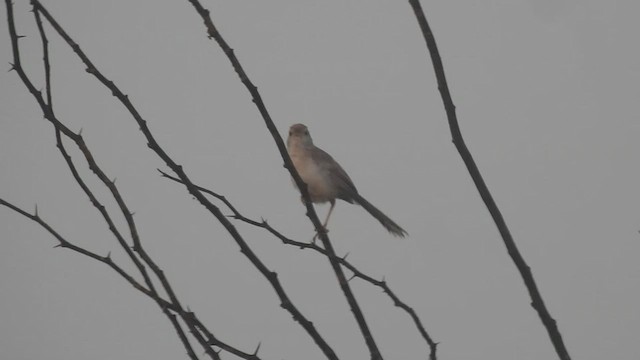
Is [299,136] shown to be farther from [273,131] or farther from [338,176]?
[273,131]

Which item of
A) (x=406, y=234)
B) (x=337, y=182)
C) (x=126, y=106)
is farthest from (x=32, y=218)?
(x=337, y=182)

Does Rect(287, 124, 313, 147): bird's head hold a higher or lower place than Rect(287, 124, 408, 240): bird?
higher

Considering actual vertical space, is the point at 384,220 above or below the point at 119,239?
above

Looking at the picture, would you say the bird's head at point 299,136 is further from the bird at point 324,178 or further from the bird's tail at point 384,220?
the bird's tail at point 384,220

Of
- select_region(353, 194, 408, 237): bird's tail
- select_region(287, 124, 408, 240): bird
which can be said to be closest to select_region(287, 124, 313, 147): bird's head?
select_region(287, 124, 408, 240): bird

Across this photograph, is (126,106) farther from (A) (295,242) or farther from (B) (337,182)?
(B) (337,182)

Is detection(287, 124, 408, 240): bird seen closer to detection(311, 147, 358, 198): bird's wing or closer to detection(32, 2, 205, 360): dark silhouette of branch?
detection(311, 147, 358, 198): bird's wing

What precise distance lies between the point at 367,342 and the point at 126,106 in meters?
0.99

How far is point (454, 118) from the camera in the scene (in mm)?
1574

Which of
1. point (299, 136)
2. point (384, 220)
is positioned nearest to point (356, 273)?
point (384, 220)

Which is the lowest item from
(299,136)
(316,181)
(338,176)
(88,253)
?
(88,253)

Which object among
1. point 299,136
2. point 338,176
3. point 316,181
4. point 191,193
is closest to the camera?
point 191,193

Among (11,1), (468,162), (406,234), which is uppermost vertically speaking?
(406,234)

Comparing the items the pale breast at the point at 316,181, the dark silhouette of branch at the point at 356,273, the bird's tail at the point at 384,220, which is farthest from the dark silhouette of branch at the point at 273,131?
the pale breast at the point at 316,181
